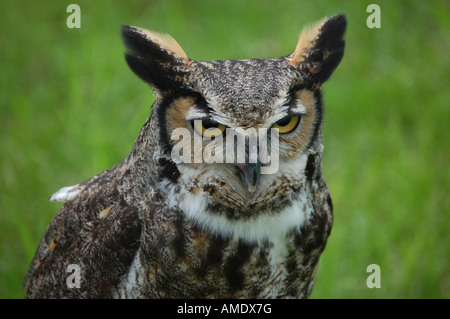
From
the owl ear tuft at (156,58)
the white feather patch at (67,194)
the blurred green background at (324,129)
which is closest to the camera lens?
the owl ear tuft at (156,58)

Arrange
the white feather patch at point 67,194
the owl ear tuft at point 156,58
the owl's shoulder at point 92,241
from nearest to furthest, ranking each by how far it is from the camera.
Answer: the owl ear tuft at point 156,58 → the owl's shoulder at point 92,241 → the white feather patch at point 67,194

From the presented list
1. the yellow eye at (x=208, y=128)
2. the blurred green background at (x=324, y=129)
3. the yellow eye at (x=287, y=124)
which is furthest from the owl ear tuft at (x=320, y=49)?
the blurred green background at (x=324, y=129)

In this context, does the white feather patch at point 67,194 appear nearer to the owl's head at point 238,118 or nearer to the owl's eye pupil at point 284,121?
the owl's head at point 238,118

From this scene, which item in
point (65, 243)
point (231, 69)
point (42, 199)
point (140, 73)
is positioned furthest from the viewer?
point (42, 199)

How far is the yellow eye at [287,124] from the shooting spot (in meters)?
1.48

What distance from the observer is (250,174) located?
4.81ft

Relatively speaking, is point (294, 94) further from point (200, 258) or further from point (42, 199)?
point (42, 199)

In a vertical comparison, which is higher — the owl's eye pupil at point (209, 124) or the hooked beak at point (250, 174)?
the owl's eye pupil at point (209, 124)

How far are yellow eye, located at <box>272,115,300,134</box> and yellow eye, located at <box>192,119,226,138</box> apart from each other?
14cm

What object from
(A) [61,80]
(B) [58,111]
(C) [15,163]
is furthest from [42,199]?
(A) [61,80]

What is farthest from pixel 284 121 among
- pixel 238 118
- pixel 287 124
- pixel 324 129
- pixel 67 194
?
pixel 324 129

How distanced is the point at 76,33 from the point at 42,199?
5.23ft

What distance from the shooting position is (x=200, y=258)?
→ 5.46 feet

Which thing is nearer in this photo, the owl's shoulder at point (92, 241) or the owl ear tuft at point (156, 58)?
the owl ear tuft at point (156, 58)
